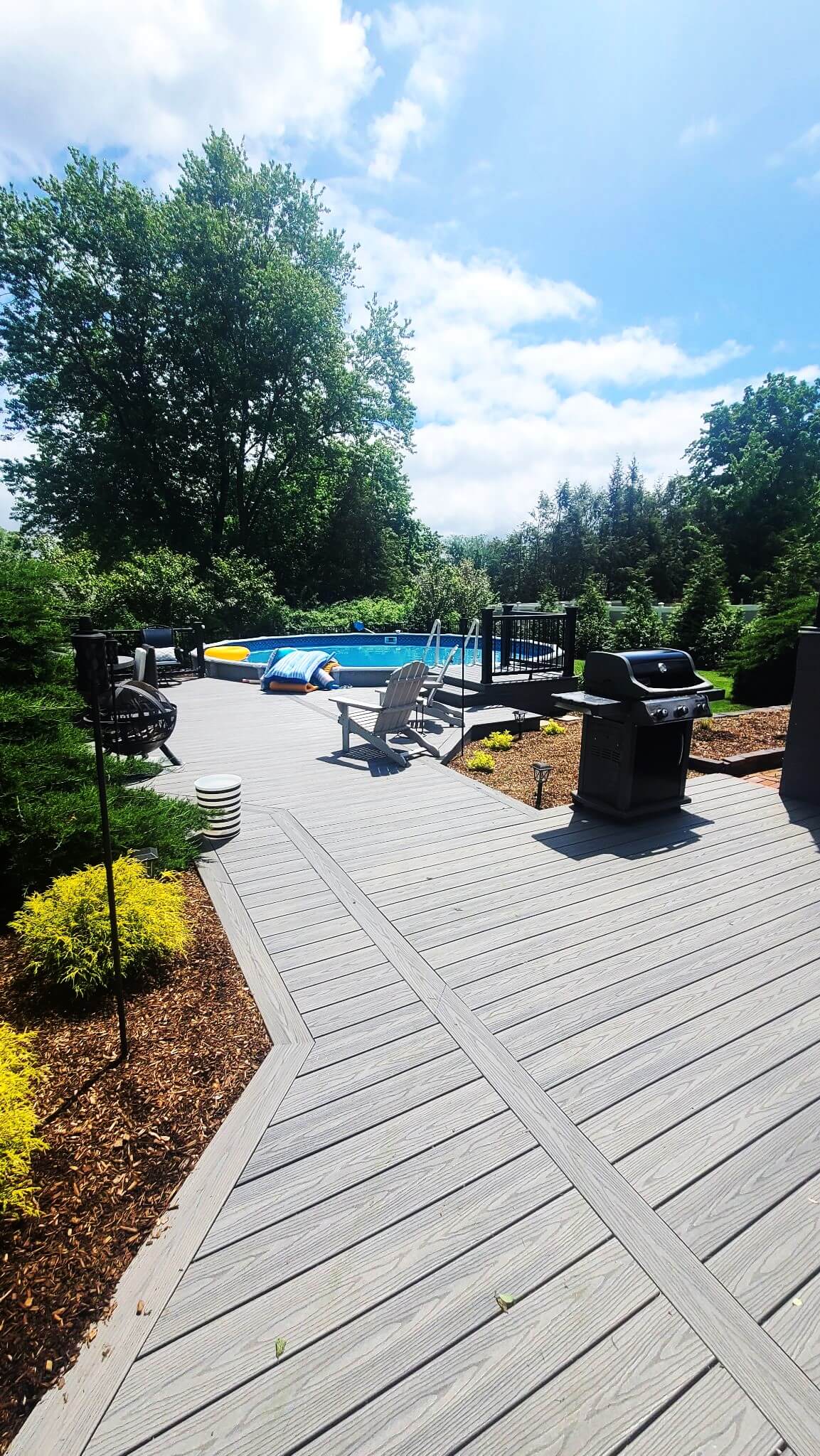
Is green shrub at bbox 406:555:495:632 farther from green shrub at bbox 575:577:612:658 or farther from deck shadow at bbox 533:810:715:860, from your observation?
deck shadow at bbox 533:810:715:860

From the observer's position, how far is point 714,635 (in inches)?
518

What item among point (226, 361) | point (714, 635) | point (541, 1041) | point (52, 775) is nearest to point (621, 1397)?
point (541, 1041)

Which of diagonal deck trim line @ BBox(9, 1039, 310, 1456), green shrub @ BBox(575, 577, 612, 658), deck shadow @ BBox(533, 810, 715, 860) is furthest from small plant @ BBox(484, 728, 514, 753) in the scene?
green shrub @ BBox(575, 577, 612, 658)

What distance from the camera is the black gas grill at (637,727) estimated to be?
3.88 metres

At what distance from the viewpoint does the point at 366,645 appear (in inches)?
607

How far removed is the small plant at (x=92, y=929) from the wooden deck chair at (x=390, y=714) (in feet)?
10.3

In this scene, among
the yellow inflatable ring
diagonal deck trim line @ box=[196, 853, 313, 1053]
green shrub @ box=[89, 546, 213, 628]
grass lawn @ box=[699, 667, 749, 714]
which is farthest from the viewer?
green shrub @ box=[89, 546, 213, 628]

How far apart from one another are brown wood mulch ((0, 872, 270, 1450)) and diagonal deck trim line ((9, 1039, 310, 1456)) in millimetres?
31

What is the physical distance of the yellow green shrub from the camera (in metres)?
1.50

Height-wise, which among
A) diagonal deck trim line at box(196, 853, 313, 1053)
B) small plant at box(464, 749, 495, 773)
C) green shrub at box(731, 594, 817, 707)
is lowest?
diagonal deck trim line at box(196, 853, 313, 1053)

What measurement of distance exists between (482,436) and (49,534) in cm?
3501

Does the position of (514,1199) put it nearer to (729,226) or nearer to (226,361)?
(729,226)

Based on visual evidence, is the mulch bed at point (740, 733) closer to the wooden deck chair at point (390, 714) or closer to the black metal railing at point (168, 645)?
the wooden deck chair at point (390, 714)

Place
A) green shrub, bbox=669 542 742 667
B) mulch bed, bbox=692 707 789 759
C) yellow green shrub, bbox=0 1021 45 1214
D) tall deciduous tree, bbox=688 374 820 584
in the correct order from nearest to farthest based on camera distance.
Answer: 1. yellow green shrub, bbox=0 1021 45 1214
2. mulch bed, bbox=692 707 789 759
3. green shrub, bbox=669 542 742 667
4. tall deciduous tree, bbox=688 374 820 584
